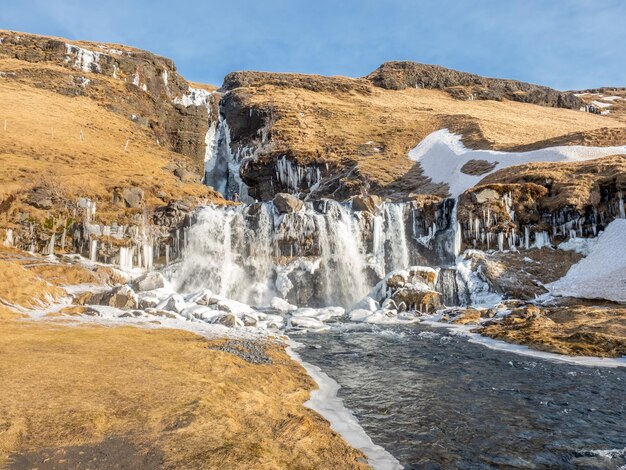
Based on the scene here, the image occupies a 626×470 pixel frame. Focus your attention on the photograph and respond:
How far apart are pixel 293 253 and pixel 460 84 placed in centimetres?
9397

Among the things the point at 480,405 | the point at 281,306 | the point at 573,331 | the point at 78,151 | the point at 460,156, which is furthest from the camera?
the point at 460,156

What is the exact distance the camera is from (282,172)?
67688mm

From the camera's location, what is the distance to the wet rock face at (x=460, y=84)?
341 feet

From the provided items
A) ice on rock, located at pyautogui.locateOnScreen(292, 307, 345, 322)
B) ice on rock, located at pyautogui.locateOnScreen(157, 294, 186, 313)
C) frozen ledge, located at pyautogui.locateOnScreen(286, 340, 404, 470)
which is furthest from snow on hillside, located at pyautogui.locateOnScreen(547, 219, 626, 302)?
ice on rock, located at pyautogui.locateOnScreen(157, 294, 186, 313)

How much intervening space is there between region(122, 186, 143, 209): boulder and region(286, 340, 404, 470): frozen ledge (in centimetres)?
2906

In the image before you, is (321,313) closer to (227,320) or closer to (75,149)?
(227,320)

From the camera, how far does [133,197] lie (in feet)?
120

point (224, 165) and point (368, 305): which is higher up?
point (224, 165)

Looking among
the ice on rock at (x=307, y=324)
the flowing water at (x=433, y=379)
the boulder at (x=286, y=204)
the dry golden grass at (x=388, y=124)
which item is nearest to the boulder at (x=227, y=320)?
the flowing water at (x=433, y=379)

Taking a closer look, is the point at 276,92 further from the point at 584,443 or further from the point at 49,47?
the point at 584,443

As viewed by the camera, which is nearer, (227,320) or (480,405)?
(480,405)

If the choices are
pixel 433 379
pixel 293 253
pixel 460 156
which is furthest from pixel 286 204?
pixel 460 156

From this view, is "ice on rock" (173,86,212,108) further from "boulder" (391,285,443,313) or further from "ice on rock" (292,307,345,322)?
"boulder" (391,285,443,313)

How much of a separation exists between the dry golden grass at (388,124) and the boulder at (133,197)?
3291 centimetres
